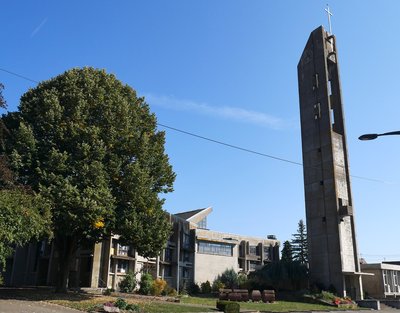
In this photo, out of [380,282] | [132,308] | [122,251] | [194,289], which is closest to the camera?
[132,308]

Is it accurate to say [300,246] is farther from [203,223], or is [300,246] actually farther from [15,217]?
[15,217]

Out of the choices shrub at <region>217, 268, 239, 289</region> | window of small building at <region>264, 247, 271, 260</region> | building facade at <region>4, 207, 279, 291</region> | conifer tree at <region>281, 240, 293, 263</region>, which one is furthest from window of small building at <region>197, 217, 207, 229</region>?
conifer tree at <region>281, 240, 293, 263</region>

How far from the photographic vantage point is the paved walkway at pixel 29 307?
66.1ft

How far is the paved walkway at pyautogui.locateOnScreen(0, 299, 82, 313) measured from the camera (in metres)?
20.1

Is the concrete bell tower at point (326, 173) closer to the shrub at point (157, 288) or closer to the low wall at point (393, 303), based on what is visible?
the low wall at point (393, 303)

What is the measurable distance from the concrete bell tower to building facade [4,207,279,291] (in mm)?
18198

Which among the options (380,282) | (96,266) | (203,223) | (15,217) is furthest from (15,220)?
(203,223)

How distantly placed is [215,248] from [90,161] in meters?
44.7

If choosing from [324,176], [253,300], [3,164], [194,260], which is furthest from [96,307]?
[194,260]

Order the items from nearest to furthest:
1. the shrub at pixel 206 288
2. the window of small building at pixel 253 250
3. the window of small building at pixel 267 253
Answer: the shrub at pixel 206 288 < the window of small building at pixel 253 250 < the window of small building at pixel 267 253

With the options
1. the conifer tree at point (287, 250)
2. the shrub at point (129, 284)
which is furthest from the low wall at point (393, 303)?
the conifer tree at point (287, 250)

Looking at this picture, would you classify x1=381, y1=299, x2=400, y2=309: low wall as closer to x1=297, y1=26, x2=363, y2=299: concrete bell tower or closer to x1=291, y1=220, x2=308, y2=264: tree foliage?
x1=297, y1=26, x2=363, y2=299: concrete bell tower

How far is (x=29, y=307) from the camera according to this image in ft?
70.3

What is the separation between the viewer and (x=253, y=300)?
36.6m
